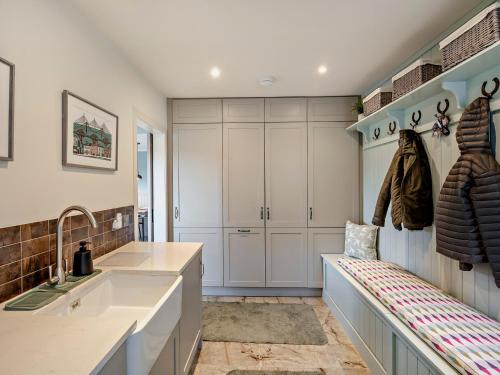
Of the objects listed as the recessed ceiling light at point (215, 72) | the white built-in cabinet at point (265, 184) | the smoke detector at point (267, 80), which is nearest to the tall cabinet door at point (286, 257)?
the white built-in cabinet at point (265, 184)

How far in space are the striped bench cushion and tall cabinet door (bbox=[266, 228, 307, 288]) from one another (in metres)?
1.05

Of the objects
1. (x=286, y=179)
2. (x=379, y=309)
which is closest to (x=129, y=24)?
(x=286, y=179)

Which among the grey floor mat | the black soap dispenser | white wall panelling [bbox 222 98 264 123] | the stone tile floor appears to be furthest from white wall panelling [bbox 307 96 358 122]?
the black soap dispenser

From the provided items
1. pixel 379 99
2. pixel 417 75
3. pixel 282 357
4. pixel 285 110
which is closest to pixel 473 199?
pixel 417 75

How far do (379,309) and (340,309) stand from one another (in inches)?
34.8

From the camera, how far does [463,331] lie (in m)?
1.29

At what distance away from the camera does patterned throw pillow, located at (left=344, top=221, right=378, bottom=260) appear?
8.95ft

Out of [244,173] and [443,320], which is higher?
[244,173]

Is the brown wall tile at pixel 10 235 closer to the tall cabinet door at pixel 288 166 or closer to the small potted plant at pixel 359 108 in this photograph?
the tall cabinet door at pixel 288 166

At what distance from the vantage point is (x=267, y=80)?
261 cm

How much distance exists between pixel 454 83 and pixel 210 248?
275 centimetres

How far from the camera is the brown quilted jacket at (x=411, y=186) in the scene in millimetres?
1918

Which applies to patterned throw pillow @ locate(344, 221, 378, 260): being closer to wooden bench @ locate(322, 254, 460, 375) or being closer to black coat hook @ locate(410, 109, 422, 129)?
wooden bench @ locate(322, 254, 460, 375)

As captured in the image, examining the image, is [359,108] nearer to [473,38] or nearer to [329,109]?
[329,109]
